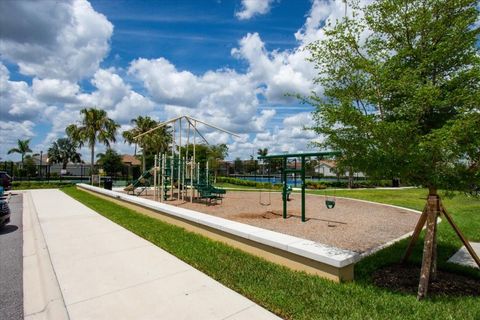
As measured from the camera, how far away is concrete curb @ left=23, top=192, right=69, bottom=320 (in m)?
3.80

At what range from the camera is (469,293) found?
4.31m

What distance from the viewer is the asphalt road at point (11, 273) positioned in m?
3.96

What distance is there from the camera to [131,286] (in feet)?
14.5

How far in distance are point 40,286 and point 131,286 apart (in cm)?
153

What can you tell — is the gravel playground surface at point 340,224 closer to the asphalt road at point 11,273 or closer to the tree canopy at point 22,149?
the asphalt road at point 11,273

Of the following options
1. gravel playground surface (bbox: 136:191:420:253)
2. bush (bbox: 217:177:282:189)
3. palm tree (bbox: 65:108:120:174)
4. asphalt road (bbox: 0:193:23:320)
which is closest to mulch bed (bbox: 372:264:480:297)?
gravel playground surface (bbox: 136:191:420:253)

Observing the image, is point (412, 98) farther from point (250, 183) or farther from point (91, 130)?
point (91, 130)

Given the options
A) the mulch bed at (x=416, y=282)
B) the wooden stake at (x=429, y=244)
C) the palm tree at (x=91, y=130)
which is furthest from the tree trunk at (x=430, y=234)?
the palm tree at (x=91, y=130)

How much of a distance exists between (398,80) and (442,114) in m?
0.80

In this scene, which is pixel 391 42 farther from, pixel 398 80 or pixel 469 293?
pixel 469 293

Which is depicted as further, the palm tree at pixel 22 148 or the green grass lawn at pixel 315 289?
the palm tree at pixel 22 148

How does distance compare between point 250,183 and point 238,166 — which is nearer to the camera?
point 250,183

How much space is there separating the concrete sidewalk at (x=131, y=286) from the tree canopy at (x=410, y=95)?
2726 mm

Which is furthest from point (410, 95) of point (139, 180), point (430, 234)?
point (139, 180)
